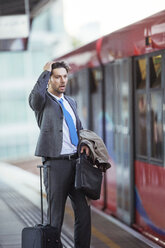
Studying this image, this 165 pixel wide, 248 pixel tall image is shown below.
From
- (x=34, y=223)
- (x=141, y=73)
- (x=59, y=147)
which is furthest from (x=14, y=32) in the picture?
(x=59, y=147)

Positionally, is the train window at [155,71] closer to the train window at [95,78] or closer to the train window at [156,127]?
the train window at [156,127]

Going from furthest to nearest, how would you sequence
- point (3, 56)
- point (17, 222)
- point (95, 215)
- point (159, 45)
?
point (3, 56)
point (95, 215)
point (17, 222)
point (159, 45)

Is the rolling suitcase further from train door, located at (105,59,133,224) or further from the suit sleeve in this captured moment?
train door, located at (105,59,133,224)

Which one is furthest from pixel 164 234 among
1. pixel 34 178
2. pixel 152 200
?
pixel 34 178

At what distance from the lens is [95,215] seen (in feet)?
23.6

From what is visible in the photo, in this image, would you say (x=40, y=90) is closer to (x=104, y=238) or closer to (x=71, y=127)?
(x=71, y=127)

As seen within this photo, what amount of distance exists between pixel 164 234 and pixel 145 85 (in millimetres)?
1576

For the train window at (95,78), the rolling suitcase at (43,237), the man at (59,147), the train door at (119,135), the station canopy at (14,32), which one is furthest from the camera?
the station canopy at (14,32)

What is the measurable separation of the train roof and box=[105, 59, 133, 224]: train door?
6.0 inches

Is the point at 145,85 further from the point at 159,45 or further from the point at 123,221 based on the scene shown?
the point at 123,221

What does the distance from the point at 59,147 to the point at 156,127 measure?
181cm

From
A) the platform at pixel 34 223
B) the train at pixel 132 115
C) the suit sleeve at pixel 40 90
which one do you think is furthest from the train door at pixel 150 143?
the suit sleeve at pixel 40 90

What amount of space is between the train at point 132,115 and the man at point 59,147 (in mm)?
1457

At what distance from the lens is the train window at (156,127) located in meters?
5.75
